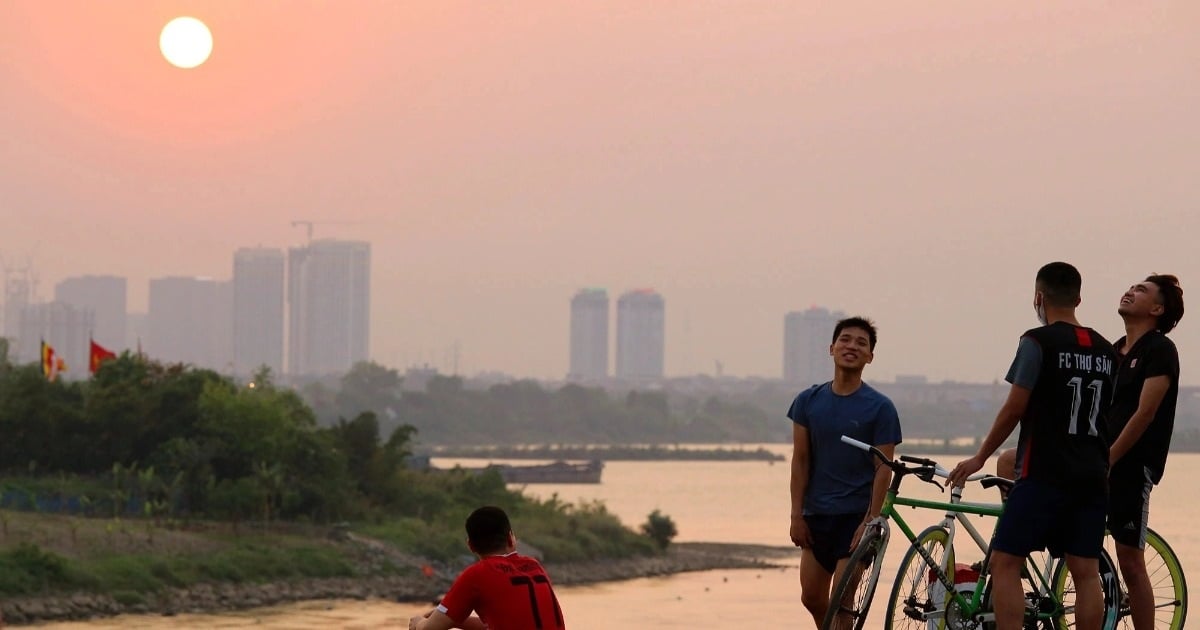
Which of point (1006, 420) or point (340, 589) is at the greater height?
point (1006, 420)

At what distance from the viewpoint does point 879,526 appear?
7844 millimetres

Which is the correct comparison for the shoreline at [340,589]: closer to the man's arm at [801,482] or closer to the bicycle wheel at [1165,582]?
the man's arm at [801,482]

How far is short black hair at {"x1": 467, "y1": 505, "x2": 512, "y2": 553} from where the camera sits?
6805mm

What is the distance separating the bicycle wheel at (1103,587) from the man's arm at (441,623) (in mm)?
2611

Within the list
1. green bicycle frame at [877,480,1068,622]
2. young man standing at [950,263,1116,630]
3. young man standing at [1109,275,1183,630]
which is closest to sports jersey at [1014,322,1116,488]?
young man standing at [950,263,1116,630]

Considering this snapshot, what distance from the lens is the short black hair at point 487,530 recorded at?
6805 mm

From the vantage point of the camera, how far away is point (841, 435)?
27.4 feet

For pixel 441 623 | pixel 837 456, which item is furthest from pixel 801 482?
pixel 441 623

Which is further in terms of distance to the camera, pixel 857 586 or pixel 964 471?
pixel 857 586

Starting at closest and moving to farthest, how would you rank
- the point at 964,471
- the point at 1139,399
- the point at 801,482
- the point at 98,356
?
the point at 964,471 < the point at 1139,399 < the point at 801,482 < the point at 98,356

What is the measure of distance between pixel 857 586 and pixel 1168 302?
A: 6.10ft

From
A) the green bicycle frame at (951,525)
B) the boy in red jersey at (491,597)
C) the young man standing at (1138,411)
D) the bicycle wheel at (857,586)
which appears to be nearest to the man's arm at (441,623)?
the boy in red jersey at (491,597)

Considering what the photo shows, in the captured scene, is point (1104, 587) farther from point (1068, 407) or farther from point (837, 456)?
point (837, 456)

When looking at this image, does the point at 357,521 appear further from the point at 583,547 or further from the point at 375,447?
the point at 583,547
